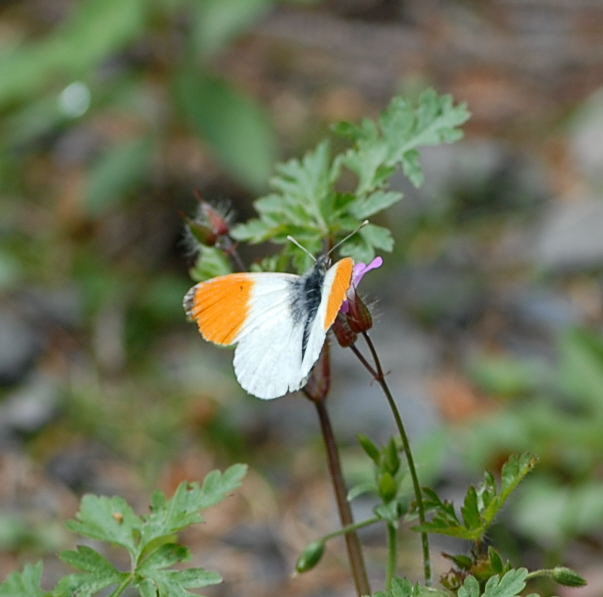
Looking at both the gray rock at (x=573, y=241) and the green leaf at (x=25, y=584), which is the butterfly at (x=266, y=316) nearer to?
the green leaf at (x=25, y=584)

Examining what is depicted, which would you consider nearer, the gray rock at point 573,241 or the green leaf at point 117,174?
the green leaf at point 117,174

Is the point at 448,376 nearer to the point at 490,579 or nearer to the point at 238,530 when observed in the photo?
the point at 238,530

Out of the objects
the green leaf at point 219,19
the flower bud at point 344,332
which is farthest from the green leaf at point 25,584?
the green leaf at point 219,19

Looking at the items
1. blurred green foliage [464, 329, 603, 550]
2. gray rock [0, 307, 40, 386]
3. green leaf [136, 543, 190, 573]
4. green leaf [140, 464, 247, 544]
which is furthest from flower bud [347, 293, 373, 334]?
gray rock [0, 307, 40, 386]

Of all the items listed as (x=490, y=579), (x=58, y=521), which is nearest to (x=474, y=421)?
(x=58, y=521)

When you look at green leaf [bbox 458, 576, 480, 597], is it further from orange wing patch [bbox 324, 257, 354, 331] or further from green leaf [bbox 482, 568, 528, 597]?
orange wing patch [bbox 324, 257, 354, 331]

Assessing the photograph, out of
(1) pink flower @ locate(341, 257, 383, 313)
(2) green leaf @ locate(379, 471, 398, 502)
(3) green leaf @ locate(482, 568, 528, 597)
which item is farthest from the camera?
(2) green leaf @ locate(379, 471, 398, 502)
